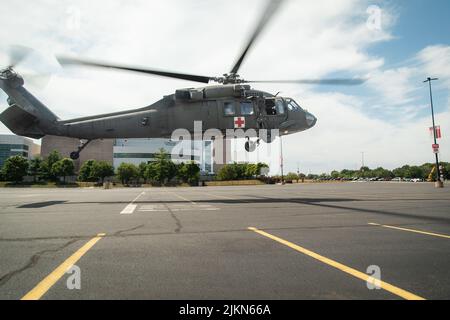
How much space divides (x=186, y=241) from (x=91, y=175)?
106 m

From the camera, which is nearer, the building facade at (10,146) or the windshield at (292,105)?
the windshield at (292,105)

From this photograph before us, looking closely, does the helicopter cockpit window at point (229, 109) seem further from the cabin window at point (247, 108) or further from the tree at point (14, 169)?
the tree at point (14, 169)

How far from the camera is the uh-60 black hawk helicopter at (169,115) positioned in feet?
58.2

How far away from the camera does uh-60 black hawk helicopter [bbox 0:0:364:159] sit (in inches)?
699

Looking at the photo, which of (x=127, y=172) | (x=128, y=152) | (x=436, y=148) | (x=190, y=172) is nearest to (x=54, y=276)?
(x=436, y=148)

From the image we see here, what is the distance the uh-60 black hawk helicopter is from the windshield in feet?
0.21

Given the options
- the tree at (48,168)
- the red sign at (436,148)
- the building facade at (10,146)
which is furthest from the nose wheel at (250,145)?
the building facade at (10,146)

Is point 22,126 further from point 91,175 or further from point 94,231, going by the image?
point 91,175

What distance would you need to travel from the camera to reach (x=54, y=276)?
3.93 meters

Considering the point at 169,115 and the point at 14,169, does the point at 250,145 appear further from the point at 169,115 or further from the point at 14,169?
the point at 14,169

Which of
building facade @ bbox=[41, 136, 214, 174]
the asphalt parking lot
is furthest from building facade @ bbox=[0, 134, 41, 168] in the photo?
the asphalt parking lot

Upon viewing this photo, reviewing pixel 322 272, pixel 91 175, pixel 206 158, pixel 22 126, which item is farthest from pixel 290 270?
pixel 206 158
